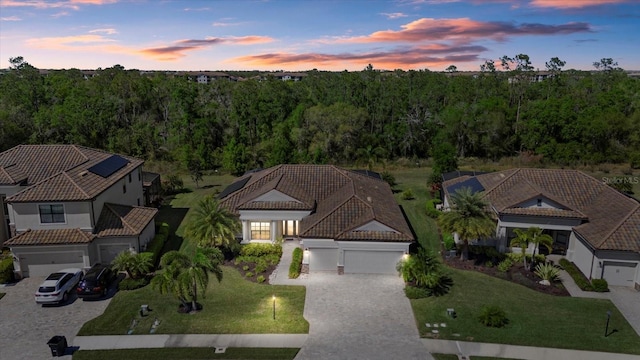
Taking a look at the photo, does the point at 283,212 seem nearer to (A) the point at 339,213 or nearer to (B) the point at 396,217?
(A) the point at 339,213

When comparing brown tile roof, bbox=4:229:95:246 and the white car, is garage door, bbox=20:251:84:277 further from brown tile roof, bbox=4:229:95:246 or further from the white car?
the white car

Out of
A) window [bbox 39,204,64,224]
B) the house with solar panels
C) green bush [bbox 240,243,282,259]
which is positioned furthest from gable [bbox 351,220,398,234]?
window [bbox 39,204,64,224]

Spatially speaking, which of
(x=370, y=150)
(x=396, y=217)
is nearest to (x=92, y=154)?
(x=396, y=217)

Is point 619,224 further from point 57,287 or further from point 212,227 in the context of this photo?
point 57,287

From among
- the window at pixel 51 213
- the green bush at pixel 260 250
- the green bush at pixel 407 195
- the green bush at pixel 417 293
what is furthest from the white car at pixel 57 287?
the green bush at pixel 407 195

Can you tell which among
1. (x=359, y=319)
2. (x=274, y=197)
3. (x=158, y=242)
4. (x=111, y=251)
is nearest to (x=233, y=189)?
(x=274, y=197)

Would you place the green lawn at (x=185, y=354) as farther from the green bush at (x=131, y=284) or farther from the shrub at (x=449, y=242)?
the shrub at (x=449, y=242)
